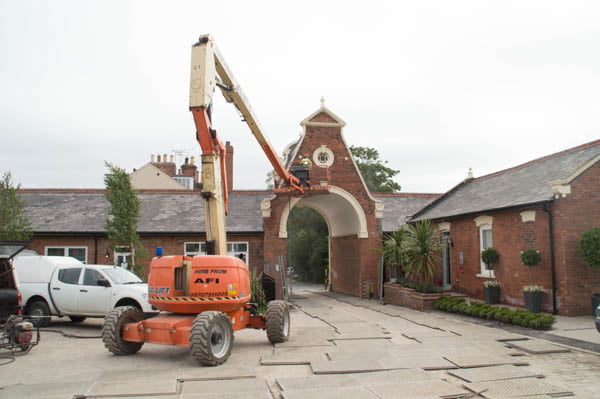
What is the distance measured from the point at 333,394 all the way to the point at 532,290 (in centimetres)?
951

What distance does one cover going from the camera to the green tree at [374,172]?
139 feet

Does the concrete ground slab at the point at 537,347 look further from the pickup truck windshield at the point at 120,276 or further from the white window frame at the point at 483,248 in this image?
the pickup truck windshield at the point at 120,276

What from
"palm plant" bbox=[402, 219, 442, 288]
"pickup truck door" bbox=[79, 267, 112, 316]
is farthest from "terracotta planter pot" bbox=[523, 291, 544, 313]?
"pickup truck door" bbox=[79, 267, 112, 316]

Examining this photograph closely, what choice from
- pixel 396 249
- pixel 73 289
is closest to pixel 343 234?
pixel 396 249

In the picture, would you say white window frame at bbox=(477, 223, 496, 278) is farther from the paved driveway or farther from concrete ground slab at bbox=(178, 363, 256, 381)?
concrete ground slab at bbox=(178, 363, 256, 381)

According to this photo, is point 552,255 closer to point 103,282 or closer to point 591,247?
point 591,247

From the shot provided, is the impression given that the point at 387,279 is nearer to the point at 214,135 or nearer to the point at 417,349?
the point at 417,349

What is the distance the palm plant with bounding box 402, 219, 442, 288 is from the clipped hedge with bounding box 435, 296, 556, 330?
1123 mm

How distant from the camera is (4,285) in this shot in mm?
10750

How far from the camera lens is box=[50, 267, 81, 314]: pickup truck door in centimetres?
1354

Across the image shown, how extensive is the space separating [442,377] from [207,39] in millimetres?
7774

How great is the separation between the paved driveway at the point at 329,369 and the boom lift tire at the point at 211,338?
205 millimetres

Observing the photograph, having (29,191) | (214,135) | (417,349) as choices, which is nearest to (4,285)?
(214,135)

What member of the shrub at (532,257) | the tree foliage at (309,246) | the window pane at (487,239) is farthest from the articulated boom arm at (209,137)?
the tree foliage at (309,246)
